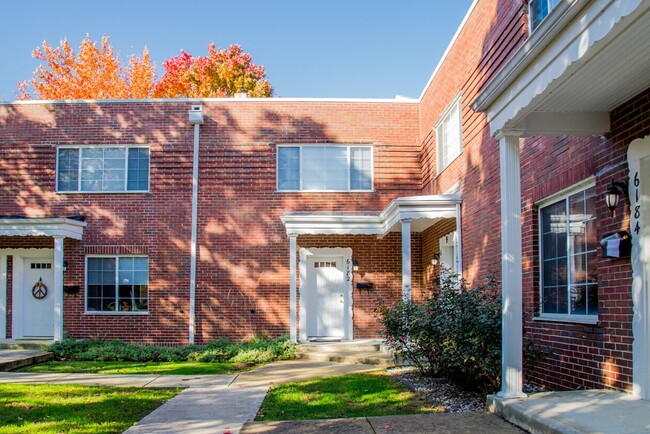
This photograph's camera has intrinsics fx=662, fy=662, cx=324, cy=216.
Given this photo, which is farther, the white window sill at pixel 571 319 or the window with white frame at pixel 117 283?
the window with white frame at pixel 117 283

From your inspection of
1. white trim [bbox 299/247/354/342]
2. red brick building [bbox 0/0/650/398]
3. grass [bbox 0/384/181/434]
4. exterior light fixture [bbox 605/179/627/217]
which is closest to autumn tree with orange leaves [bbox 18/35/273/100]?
red brick building [bbox 0/0/650/398]

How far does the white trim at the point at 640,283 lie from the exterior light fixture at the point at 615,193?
13 centimetres

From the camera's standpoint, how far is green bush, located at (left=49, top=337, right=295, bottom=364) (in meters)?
13.5

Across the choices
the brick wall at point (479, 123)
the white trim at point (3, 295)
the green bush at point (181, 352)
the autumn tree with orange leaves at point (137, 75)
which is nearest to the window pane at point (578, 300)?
the brick wall at point (479, 123)

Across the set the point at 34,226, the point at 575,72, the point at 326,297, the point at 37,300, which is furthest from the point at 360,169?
the point at 575,72

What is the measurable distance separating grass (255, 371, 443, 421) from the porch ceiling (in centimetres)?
325

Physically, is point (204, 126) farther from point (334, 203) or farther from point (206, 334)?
point (206, 334)

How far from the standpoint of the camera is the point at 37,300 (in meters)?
16.0

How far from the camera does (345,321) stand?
51.6ft

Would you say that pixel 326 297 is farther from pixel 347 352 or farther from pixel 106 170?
pixel 106 170

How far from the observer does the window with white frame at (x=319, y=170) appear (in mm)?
16062

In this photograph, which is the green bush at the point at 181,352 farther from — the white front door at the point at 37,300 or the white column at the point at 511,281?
the white column at the point at 511,281

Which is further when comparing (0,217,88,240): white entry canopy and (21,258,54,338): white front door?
(21,258,54,338): white front door

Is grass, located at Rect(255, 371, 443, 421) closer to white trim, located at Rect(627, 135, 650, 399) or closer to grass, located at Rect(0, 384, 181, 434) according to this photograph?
grass, located at Rect(0, 384, 181, 434)
